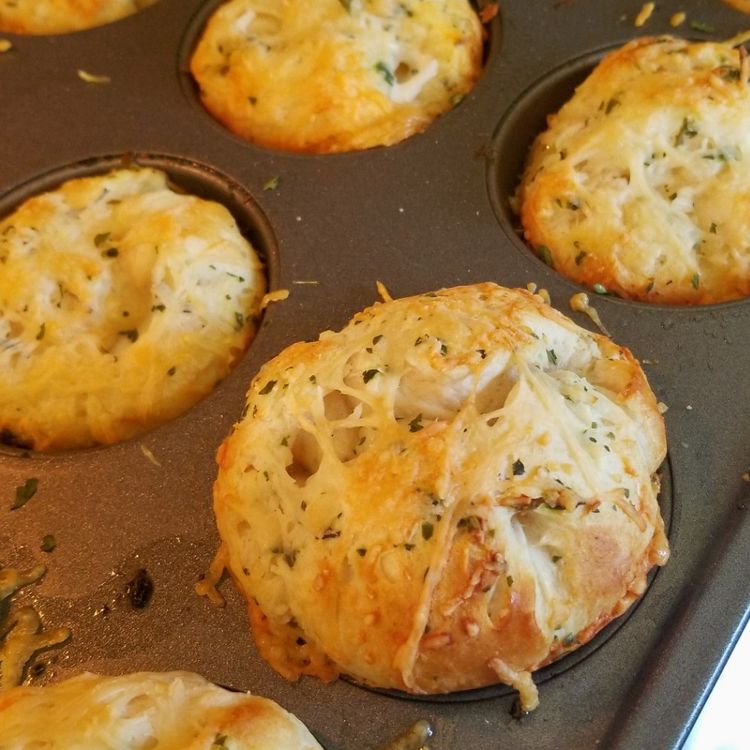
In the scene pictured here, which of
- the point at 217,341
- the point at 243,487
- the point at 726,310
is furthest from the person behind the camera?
the point at 217,341

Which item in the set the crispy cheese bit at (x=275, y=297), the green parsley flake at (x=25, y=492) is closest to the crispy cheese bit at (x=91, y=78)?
the crispy cheese bit at (x=275, y=297)

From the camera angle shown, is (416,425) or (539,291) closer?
(416,425)

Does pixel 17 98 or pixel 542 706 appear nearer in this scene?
pixel 542 706

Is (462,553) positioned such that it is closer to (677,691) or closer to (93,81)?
(677,691)

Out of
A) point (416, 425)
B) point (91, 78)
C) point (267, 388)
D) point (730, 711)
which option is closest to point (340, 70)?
point (91, 78)

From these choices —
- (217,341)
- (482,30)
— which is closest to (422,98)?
(482,30)

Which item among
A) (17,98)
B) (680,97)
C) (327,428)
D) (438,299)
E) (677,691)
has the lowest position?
(17,98)

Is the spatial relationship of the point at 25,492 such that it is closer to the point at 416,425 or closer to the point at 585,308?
the point at 416,425
